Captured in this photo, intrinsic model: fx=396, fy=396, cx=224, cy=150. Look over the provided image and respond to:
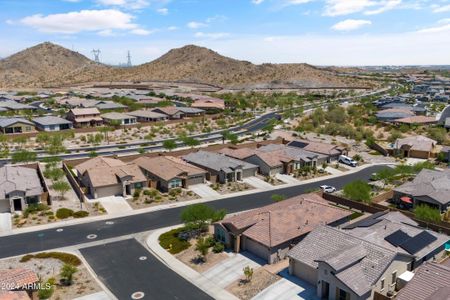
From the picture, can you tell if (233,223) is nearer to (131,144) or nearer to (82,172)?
(82,172)

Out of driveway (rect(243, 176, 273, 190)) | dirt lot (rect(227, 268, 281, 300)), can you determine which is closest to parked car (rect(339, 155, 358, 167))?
driveway (rect(243, 176, 273, 190))

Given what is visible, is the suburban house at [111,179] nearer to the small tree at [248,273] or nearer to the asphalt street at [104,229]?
the asphalt street at [104,229]

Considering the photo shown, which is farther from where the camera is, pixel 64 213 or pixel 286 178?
pixel 286 178

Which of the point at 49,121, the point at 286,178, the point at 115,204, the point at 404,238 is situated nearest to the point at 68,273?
the point at 115,204

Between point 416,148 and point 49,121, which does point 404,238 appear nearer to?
point 416,148

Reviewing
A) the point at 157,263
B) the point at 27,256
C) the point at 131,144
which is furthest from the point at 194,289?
the point at 131,144
